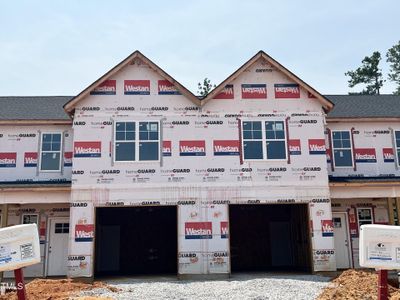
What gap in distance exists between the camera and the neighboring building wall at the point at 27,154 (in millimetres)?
→ 18219

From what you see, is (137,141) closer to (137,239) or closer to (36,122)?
(36,122)

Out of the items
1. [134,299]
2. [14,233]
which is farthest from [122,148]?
[14,233]

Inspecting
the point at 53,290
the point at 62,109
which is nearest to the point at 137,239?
the point at 62,109

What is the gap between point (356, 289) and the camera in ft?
36.0

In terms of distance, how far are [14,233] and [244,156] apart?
11.4 meters

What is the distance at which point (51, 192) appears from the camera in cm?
1656

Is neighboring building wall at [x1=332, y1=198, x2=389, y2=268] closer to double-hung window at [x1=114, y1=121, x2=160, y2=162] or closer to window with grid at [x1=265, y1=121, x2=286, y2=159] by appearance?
window with grid at [x1=265, y1=121, x2=286, y2=159]

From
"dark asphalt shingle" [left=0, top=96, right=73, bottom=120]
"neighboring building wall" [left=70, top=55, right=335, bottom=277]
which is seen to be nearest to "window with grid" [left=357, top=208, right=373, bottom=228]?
"neighboring building wall" [left=70, top=55, right=335, bottom=277]

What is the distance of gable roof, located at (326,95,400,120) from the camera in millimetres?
20016

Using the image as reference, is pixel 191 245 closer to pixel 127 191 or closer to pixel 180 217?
pixel 180 217

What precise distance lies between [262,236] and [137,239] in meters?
6.45

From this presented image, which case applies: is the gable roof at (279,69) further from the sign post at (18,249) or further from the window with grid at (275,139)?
the sign post at (18,249)

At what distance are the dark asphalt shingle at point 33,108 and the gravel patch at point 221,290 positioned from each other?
8784mm

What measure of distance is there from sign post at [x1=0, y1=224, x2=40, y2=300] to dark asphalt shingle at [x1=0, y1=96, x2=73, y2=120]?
13020 mm
